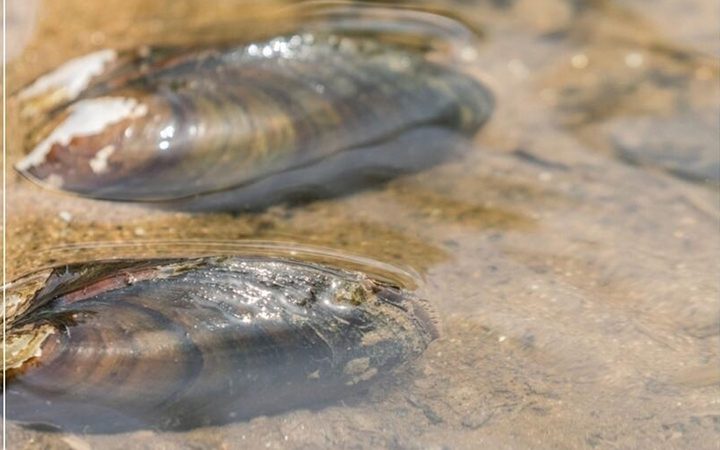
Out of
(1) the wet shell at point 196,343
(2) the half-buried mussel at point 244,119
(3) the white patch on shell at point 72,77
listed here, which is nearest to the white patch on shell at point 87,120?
(2) the half-buried mussel at point 244,119

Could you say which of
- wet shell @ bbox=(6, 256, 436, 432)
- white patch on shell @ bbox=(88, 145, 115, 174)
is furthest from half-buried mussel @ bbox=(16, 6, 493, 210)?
wet shell @ bbox=(6, 256, 436, 432)

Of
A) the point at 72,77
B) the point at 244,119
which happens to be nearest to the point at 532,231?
the point at 244,119

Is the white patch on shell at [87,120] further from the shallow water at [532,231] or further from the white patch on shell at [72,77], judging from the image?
the white patch on shell at [72,77]

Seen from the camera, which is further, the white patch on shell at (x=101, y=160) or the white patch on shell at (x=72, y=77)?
the white patch on shell at (x=72, y=77)

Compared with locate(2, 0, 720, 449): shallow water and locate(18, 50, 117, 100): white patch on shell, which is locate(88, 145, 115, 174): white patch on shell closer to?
locate(2, 0, 720, 449): shallow water

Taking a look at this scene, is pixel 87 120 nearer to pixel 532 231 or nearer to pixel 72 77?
pixel 72 77

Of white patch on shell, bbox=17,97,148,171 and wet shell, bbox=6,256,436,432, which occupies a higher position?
white patch on shell, bbox=17,97,148,171

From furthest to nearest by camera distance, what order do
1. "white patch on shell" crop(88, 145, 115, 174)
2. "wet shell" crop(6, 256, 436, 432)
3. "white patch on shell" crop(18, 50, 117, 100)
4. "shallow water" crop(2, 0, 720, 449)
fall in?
"white patch on shell" crop(18, 50, 117, 100)
"white patch on shell" crop(88, 145, 115, 174)
"shallow water" crop(2, 0, 720, 449)
"wet shell" crop(6, 256, 436, 432)
